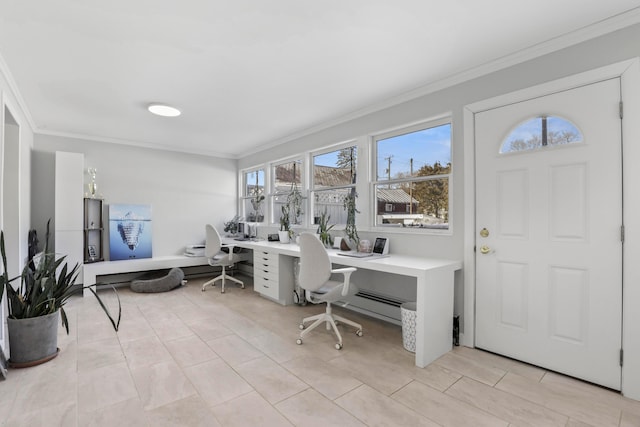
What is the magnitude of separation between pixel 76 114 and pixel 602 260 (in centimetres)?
551

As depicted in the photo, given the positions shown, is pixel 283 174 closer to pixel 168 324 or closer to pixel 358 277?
pixel 358 277

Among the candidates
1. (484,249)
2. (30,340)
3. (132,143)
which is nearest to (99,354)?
(30,340)

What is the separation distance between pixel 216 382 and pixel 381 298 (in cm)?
191

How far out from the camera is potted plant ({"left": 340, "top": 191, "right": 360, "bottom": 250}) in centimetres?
368

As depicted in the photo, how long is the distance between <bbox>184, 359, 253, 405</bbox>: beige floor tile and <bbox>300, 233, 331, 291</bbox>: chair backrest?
37.2 inches

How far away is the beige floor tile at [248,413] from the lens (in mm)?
1763

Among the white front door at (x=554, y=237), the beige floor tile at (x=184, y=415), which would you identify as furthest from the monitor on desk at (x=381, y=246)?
the beige floor tile at (x=184, y=415)

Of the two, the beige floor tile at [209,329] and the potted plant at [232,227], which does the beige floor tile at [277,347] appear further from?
the potted plant at [232,227]

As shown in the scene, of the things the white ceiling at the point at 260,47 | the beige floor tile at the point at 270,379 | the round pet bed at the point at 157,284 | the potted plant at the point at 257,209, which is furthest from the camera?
the potted plant at the point at 257,209

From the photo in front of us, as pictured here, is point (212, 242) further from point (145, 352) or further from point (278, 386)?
point (278, 386)

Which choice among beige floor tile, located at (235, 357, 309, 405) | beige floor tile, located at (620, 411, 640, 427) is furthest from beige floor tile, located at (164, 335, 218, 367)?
beige floor tile, located at (620, 411, 640, 427)

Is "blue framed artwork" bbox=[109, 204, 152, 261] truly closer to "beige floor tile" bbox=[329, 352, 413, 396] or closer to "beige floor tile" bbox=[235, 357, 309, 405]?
"beige floor tile" bbox=[235, 357, 309, 405]

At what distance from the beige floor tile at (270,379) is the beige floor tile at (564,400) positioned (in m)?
1.41

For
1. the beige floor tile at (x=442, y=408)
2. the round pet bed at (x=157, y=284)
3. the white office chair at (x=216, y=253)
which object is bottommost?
the beige floor tile at (x=442, y=408)
